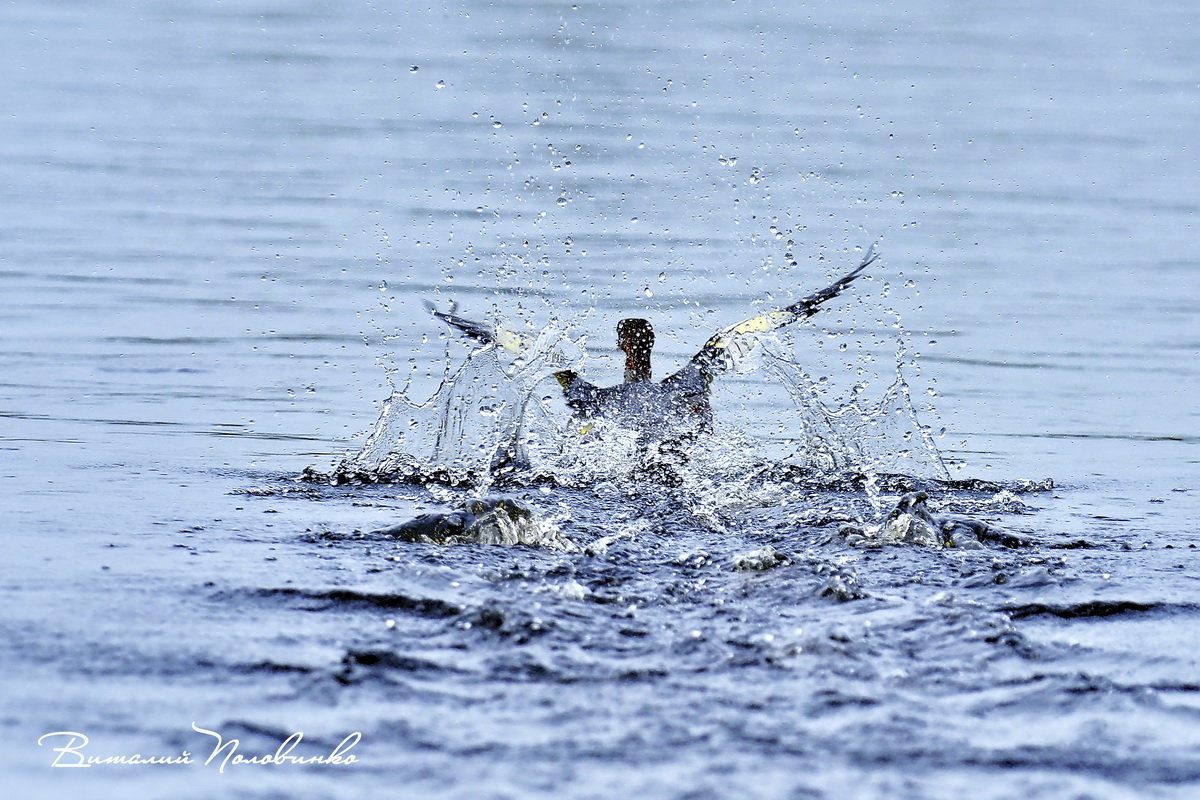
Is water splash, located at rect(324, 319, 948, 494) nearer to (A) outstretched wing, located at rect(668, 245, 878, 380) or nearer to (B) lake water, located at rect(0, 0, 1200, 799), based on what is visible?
(A) outstretched wing, located at rect(668, 245, 878, 380)

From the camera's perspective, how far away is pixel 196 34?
3030cm

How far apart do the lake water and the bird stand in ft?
4.90

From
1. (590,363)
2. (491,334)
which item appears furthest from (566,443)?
(590,363)

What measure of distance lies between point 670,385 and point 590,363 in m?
3.52

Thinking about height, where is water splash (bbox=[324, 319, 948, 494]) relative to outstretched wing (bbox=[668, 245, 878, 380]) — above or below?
below

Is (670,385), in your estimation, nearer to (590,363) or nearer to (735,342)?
(735,342)

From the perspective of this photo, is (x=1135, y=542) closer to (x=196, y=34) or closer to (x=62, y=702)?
(x=62, y=702)

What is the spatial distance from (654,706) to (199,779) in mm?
1141

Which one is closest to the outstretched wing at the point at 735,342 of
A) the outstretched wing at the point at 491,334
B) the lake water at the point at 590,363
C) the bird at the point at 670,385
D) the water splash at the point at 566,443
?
the bird at the point at 670,385

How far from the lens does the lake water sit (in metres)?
3.67

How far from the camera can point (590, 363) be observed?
1282cm

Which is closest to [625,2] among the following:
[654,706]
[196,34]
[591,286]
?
[196,34]

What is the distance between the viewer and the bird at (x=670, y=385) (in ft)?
30.0

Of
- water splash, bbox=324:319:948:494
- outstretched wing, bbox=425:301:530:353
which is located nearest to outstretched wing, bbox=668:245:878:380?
water splash, bbox=324:319:948:494
